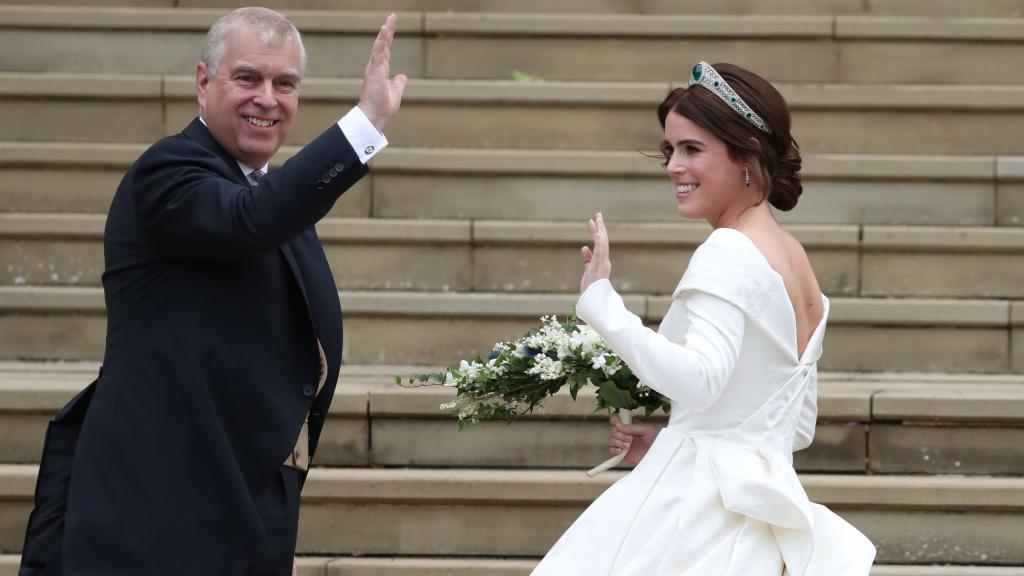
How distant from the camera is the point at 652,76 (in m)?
7.39

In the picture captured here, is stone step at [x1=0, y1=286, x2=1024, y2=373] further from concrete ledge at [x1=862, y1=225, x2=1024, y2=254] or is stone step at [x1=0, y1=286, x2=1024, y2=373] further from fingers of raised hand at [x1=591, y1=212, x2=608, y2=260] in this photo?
fingers of raised hand at [x1=591, y1=212, x2=608, y2=260]

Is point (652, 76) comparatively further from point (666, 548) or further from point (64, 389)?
point (666, 548)

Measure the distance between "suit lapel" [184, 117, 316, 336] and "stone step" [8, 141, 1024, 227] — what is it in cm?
341

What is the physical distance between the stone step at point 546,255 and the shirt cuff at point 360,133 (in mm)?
3448

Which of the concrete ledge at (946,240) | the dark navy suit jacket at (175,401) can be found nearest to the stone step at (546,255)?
the concrete ledge at (946,240)

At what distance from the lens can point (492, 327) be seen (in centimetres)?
616

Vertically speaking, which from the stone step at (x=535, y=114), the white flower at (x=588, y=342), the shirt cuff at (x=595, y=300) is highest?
the stone step at (x=535, y=114)

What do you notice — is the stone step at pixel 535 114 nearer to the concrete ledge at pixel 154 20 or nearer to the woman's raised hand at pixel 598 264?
the concrete ledge at pixel 154 20

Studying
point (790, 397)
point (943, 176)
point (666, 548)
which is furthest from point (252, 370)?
point (943, 176)

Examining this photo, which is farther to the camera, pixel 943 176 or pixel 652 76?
pixel 652 76

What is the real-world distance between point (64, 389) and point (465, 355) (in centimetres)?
167

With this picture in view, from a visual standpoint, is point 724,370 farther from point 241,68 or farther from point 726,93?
point 241,68

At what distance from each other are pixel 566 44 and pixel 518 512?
9.82ft

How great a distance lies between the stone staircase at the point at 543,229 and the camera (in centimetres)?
525
